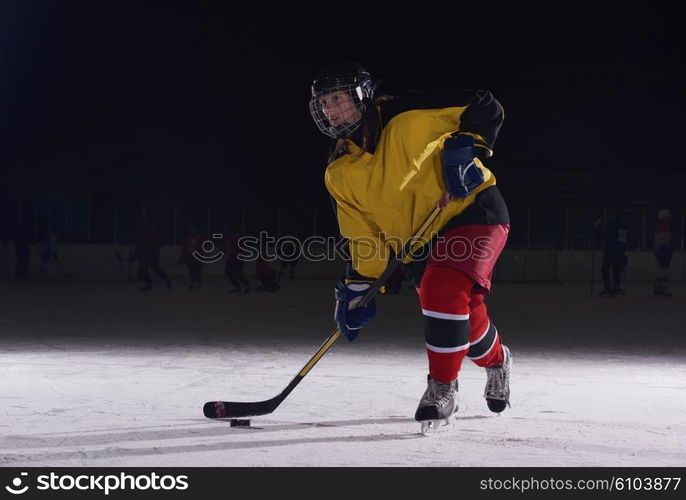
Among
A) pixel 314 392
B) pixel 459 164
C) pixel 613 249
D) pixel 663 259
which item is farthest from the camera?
pixel 613 249

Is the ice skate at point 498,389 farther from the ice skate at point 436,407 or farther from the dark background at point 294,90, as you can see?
the dark background at point 294,90

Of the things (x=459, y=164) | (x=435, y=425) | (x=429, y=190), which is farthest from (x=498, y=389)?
(x=459, y=164)

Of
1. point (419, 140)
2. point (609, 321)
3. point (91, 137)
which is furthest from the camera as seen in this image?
point (91, 137)

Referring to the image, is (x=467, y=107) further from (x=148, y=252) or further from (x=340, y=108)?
(x=148, y=252)

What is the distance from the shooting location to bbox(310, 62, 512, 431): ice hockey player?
3.68 m

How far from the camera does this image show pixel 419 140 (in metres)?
3.79

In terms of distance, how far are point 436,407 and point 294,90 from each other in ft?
68.9

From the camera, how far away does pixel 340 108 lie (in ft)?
12.5

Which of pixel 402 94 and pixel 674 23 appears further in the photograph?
pixel 674 23

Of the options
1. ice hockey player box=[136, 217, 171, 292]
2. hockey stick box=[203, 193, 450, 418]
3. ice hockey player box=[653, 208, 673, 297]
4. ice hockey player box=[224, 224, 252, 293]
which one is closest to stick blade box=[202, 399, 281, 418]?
hockey stick box=[203, 193, 450, 418]

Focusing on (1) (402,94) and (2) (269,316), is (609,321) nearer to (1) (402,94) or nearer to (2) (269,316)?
(2) (269,316)

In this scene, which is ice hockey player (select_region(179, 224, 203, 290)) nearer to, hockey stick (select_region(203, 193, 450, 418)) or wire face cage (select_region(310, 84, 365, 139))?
hockey stick (select_region(203, 193, 450, 418))
